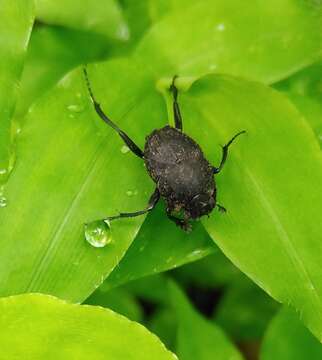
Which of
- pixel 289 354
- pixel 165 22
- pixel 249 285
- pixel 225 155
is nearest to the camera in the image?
pixel 225 155

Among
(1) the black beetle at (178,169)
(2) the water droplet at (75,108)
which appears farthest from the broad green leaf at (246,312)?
(2) the water droplet at (75,108)

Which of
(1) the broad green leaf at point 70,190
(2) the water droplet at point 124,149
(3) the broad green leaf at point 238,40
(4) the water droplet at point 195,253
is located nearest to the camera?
(1) the broad green leaf at point 70,190

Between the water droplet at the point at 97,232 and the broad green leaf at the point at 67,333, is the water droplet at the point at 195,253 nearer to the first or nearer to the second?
the water droplet at the point at 97,232

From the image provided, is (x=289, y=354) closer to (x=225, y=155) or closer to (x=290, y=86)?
(x=225, y=155)

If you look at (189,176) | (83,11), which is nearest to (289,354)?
(189,176)

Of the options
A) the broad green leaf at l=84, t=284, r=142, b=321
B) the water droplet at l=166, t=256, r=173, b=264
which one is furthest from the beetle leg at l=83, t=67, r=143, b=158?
the broad green leaf at l=84, t=284, r=142, b=321
